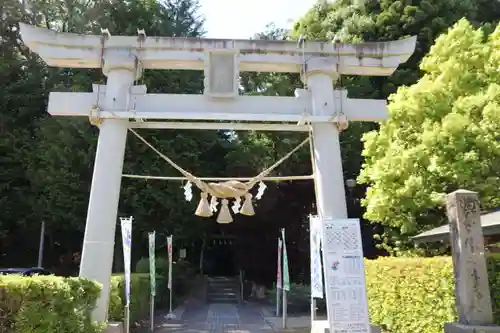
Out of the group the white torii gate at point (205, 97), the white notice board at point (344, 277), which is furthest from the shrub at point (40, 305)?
the white notice board at point (344, 277)

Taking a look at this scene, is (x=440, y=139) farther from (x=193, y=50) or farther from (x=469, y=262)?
(x=193, y=50)

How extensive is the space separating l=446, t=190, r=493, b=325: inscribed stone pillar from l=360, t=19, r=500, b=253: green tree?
3388 mm

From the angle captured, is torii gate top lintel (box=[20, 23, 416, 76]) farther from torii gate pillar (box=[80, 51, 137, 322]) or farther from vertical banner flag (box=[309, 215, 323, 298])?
vertical banner flag (box=[309, 215, 323, 298])

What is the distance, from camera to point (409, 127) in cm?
1285

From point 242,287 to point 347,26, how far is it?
13.1 meters

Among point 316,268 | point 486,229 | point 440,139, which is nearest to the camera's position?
point 486,229

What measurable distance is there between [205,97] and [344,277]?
3.37 metres

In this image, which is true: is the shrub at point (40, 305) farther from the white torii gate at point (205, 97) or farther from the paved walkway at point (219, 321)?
the paved walkway at point (219, 321)

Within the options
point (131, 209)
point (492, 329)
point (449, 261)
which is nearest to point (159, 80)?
point (131, 209)

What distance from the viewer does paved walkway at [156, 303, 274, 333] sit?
14.0 m

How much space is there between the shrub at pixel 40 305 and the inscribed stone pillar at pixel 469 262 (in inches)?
220

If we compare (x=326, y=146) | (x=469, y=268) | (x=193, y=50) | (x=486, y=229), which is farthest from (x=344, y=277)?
(x=193, y=50)

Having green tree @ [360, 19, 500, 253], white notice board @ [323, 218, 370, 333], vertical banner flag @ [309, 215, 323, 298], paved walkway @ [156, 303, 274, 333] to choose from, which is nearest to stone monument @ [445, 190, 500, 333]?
white notice board @ [323, 218, 370, 333]

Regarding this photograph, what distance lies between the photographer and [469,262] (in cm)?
747
